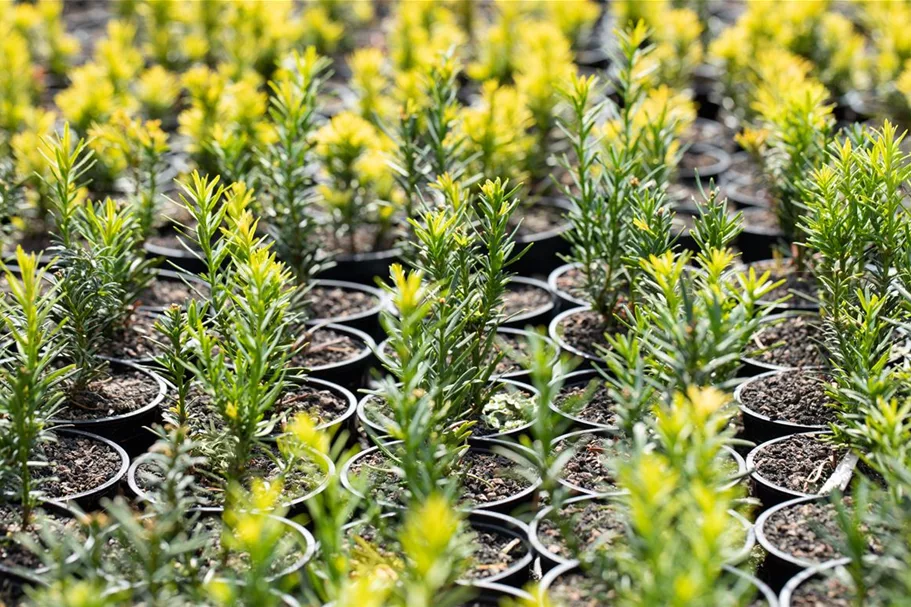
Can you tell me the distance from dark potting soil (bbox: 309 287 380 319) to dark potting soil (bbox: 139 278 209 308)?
0.41 meters

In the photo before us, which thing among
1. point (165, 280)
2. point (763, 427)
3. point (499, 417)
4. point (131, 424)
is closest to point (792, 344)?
point (763, 427)

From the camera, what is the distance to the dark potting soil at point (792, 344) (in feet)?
13.0

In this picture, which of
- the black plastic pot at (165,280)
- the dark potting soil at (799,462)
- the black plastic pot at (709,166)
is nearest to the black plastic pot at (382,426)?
the dark potting soil at (799,462)

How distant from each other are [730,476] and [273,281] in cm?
120

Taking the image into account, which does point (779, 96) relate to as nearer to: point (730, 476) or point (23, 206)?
point (730, 476)

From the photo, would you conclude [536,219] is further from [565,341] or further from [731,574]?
[731,574]

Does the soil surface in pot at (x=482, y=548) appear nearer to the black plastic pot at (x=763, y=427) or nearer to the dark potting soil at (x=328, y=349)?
the black plastic pot at (x=763, y=427)

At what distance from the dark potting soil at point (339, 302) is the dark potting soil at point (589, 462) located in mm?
→ 1289

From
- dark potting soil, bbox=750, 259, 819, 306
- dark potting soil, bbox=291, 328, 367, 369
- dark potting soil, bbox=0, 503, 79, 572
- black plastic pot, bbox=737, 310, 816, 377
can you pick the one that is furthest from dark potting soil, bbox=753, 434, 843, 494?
dark potting soil, bbox=0, 503, 79, 572

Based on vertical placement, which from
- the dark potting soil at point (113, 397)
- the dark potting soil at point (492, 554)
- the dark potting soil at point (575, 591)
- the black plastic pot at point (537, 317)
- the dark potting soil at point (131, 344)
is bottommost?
the dark potting soil at point (575, 591)

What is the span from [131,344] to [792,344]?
2.20m

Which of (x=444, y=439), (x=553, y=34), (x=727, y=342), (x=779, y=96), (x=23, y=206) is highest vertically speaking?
(x=553, y=34)

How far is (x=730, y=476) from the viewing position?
290 centimetres

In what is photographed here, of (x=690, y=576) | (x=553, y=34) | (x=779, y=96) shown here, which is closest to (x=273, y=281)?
(x=690, y=576)
